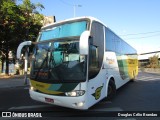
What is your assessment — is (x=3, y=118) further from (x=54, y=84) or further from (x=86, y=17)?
(x=86, y=17)

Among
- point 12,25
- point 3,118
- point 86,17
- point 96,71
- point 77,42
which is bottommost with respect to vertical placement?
point 3,118

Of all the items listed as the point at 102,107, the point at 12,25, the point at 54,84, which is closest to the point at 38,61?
the point at 54,84

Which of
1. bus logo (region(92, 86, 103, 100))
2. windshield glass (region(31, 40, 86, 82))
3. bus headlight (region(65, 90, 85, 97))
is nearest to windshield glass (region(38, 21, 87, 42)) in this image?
windshield glass (region(31, 40, 86, 82))

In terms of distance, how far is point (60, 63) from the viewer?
28.4ft

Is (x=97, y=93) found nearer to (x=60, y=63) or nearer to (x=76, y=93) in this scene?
(x=76, y=93)

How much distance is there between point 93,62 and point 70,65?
920mm

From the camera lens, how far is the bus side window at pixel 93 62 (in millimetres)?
8777

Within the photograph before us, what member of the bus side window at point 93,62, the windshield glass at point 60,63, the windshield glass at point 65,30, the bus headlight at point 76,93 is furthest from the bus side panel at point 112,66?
the bus headlight at point 76,93

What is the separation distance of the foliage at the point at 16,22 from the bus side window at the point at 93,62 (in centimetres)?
1786

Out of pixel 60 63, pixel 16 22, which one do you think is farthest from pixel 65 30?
pixel 16 22

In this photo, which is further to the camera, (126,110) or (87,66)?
(126,110)

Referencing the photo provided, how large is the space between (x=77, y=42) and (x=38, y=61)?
1.61m

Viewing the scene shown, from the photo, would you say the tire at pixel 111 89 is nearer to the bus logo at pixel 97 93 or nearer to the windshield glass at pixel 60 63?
the bus logo at pixel 97 93

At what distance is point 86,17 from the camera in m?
9.30
